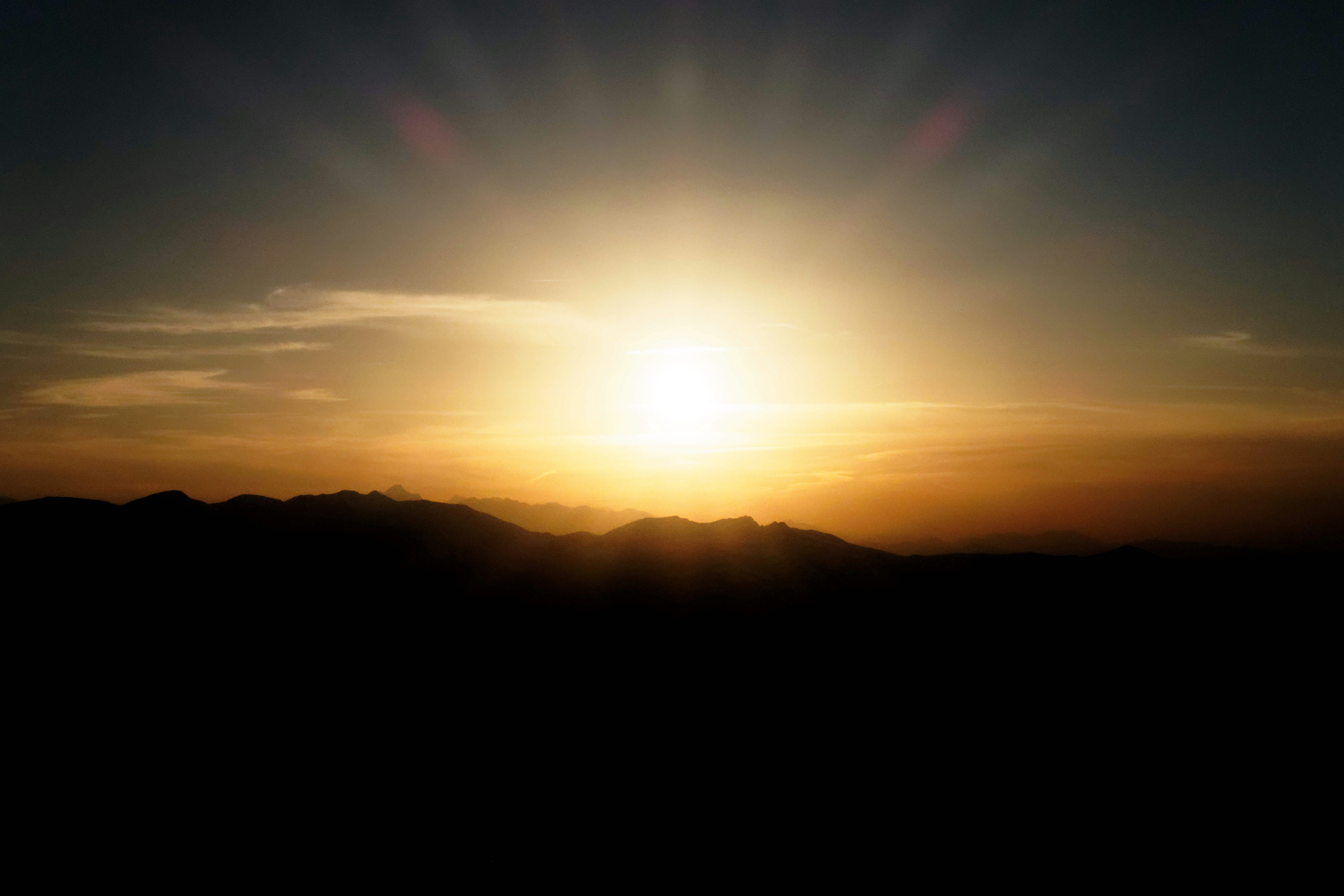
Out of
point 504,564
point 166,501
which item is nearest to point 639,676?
point 504,564

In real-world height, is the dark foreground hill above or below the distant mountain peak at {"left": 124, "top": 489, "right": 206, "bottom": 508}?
below

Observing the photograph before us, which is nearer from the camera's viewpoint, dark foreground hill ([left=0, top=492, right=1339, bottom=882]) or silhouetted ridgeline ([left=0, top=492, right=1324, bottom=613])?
dark foreground hill ([left=0, top=492, right=1339, bottom=882])

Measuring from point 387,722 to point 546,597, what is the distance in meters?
29.4

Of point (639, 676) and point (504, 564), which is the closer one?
point (639, 676)

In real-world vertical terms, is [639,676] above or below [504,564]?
below

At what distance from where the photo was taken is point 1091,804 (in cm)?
5616

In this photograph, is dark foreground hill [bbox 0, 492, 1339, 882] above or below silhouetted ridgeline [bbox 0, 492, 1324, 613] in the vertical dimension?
below

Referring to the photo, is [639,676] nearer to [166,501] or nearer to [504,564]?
[504,564]

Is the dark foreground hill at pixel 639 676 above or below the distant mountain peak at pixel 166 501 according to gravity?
below

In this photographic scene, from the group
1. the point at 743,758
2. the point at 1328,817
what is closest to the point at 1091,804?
the point at 1328,817

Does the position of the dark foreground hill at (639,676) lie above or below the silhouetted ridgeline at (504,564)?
below

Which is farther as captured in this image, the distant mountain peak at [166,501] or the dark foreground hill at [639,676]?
the distant mountain peak at [166,501]

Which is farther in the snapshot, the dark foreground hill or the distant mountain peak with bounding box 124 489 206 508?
the distant mountain peak with bounding box 124 489 206 508

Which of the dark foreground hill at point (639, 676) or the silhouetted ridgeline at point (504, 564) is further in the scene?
the silhouetted ridgeline at point (504, 564)
